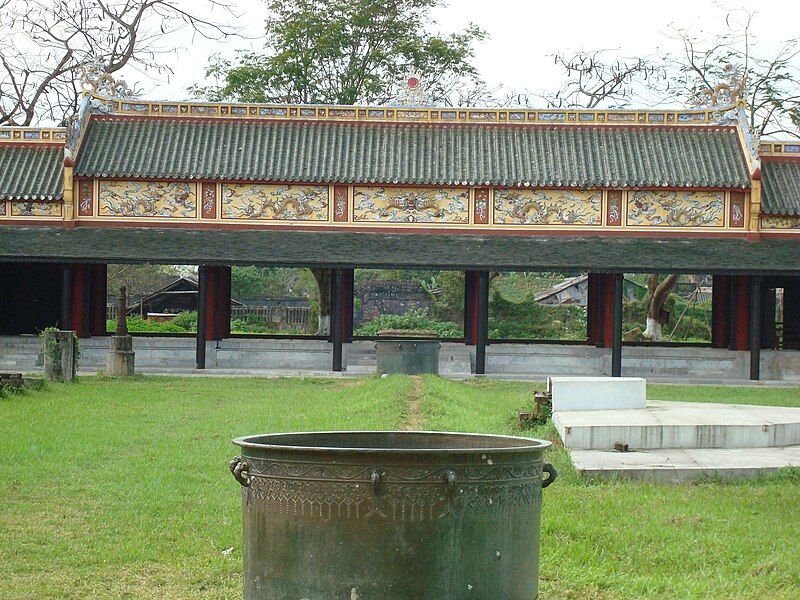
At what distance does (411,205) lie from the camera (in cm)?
3075

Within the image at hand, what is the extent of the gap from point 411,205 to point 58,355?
10.3m

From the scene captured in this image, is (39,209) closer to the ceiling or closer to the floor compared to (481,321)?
closer to the ceiling

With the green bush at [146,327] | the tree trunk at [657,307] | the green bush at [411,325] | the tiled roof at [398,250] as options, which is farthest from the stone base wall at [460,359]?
the green bush at [411,325]

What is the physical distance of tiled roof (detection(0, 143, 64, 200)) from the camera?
1202 inches

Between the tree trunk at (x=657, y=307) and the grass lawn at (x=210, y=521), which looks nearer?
the grass lawn at (x=210, y=521)

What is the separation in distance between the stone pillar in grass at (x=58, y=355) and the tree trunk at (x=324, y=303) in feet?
44.3

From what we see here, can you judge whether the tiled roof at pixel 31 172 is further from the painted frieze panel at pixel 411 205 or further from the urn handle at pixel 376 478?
the urn handle at pixel 376 478

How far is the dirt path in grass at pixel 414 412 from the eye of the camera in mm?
15594

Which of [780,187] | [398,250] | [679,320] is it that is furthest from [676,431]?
[679,320]

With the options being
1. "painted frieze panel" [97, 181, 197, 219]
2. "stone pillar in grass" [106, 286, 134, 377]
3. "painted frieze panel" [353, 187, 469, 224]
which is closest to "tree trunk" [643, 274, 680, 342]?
"painted frieze panel" [353, 187, 469, 224]

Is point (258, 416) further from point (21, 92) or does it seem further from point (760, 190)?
point (21, 92)

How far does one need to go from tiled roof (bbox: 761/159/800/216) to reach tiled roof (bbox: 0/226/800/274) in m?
0.77

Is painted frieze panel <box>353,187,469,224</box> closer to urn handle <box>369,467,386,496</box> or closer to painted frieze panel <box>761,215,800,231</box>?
painted frieze panel <box>761,215,800,231</box>

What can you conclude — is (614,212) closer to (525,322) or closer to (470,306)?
(470,306)
